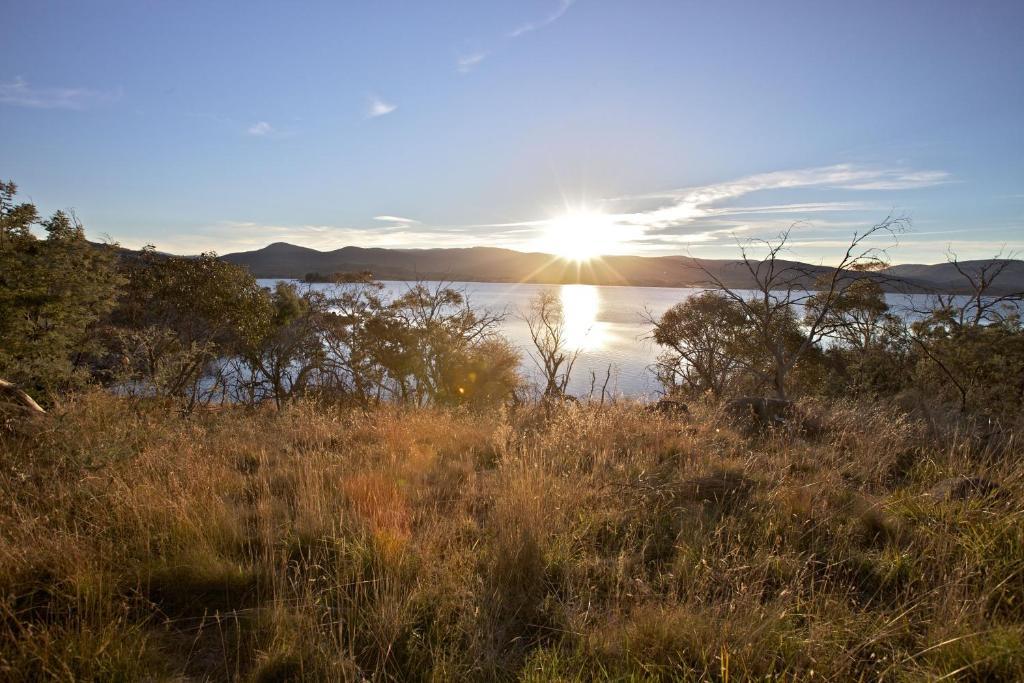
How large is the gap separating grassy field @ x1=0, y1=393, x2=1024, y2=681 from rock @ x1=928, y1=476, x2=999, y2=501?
0.09 meters

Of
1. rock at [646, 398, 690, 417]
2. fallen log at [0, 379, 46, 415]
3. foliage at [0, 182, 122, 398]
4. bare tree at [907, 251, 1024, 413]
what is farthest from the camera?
bare tree at [907, 251, 1024, 413]

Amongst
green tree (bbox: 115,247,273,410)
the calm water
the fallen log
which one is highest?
green tree (bbox: 115,247,273,410)

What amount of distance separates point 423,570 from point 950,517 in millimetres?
3420

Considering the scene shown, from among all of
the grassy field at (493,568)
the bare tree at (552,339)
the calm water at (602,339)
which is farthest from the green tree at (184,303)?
the calm water at (602,339)

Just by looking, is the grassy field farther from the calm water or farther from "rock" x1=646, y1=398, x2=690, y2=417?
the calm water

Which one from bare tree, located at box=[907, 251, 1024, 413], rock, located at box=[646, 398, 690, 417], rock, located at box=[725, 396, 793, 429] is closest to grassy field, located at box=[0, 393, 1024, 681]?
rock, located at box=[725, 396, 793, 429]

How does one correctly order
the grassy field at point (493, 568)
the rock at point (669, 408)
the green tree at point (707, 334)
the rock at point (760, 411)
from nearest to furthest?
the grassy field at point (493, 568) < the rock at point (760, 411) < the rock at point (669, 408) < the green tree at point (707, 334)

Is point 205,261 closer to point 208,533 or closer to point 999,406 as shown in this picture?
point 208,533

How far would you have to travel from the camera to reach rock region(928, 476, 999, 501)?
3.59 metres

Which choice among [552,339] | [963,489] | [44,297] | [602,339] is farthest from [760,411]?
[602,339]

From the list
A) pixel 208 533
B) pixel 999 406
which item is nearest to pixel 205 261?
pixel 208 533

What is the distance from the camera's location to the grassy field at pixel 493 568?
206 centimetres

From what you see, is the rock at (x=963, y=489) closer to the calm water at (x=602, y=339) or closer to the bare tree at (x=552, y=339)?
the bare tree at (x=552, y=339)

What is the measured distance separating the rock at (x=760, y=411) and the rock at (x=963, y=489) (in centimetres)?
287
